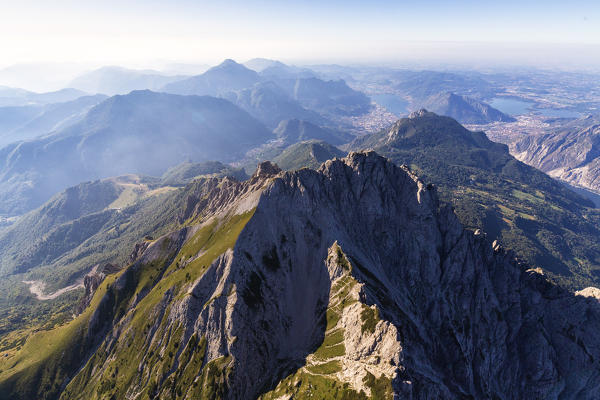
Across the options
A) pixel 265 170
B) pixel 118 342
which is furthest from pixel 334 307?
pixel 118 342

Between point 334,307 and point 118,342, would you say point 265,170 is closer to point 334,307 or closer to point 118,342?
point 334,307

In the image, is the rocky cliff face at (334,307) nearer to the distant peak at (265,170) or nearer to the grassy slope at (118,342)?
the grassy slope at (118,342)

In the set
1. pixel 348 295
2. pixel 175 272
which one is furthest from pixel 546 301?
pixel 175 272

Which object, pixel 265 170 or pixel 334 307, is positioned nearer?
pixel 334 307

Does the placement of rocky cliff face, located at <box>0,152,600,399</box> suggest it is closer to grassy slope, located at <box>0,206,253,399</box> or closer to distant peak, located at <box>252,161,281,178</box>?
grassy slope, located at <box>0,206,253,399</box>

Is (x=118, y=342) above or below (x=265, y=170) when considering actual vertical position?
below

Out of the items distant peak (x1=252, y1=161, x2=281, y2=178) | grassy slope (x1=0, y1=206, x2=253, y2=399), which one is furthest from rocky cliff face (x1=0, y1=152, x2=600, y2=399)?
distant peak (x1=252, y1=161, x2=281, y2=178)

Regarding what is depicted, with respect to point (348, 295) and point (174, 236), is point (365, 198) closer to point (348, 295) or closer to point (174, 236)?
point (348, 295)

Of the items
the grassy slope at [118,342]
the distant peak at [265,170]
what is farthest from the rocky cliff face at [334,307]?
the distant peak at [265,170]

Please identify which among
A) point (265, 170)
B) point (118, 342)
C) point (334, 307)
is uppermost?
point (265, 170)
